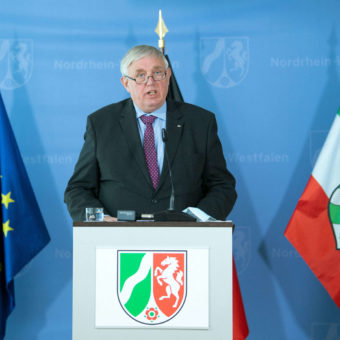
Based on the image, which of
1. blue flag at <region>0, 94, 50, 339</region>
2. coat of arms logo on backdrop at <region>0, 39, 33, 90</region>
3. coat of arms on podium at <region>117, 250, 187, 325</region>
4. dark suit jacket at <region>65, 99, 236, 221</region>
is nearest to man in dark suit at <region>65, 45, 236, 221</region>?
dark suit jacket at <region>65, 99, 236, 221</region>

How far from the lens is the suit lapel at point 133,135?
278 centimetres

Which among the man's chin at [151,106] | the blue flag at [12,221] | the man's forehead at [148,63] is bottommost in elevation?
the blue flag at [12,221]

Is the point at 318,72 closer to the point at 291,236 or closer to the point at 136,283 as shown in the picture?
the point at 291,236

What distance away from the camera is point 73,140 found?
388 centimetres

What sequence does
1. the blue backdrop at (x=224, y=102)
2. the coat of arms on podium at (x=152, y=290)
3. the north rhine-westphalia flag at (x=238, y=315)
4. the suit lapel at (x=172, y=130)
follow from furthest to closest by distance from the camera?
the blue backdrop at (x=224, y=102) < the north rhine-westphalia flag at (x=238, y=315) < the suit lapel at (x=172, y=130) < the coat of arms on podium at (x=152, y=290)

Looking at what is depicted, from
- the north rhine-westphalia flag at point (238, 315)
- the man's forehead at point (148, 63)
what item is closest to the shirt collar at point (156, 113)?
the man's forehead at point (148, 63)

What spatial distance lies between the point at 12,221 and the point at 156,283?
185 cm

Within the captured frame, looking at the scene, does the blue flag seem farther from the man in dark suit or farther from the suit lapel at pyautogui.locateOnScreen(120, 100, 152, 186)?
the suit lapel at pyautogui.locateOnScreen(120, 100, 152, 186)

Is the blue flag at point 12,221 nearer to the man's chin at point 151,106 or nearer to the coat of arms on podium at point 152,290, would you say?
the man's chin at point 151,106

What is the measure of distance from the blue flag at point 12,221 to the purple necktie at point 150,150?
1029 millimetres

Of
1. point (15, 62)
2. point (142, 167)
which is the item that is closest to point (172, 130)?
point (142, 167)

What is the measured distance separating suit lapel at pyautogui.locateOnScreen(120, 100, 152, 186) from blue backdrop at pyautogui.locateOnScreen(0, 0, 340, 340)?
0.99 metres

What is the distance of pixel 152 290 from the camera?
182 centimetres

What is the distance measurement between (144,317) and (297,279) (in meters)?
2.22
